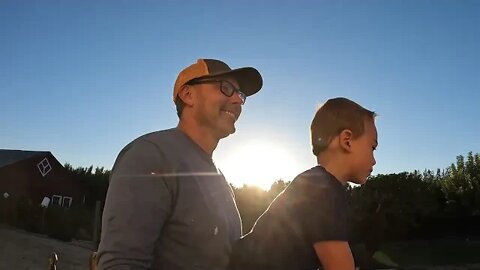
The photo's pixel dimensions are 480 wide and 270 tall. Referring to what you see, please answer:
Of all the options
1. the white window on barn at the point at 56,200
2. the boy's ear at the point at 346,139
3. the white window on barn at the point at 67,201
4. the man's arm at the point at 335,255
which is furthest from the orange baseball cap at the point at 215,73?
the white window on barn at the point at 67,201

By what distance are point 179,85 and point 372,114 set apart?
883 mm

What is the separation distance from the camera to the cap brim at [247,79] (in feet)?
7.50

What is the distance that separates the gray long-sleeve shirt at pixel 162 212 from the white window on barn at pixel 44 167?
3956 cm

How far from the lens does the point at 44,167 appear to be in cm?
3906

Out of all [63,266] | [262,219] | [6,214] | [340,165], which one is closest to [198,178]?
[262,219]

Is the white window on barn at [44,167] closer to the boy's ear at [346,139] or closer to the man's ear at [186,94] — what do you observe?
the man's ear at [186,94]

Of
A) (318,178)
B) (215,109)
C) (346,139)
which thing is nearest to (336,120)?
(346,139)

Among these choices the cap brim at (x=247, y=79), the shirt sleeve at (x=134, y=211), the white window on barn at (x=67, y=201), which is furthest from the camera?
the white window on barn at (x=67, y=201)

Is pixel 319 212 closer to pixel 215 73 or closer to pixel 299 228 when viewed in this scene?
pixel 299 228

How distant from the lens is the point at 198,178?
6.39 ft

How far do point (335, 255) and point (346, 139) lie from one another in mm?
580

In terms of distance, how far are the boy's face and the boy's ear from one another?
14 mm

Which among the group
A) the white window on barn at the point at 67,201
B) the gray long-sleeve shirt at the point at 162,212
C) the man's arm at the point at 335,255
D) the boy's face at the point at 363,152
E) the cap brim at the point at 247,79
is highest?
the cap brim at the point at 247,79

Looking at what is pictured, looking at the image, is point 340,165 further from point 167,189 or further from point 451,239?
point 451,239
